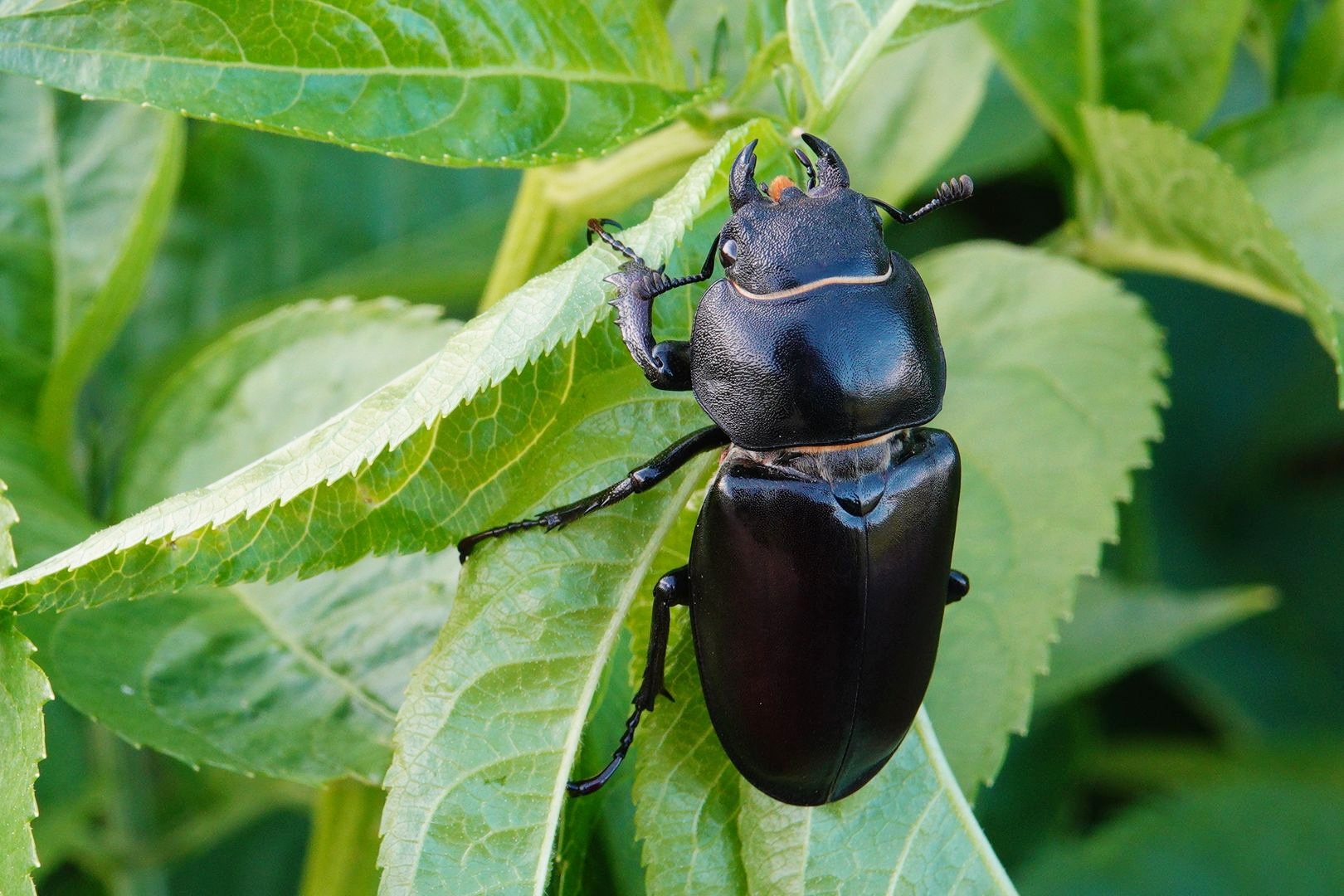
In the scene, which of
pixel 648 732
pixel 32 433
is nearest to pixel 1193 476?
pixel 648 732

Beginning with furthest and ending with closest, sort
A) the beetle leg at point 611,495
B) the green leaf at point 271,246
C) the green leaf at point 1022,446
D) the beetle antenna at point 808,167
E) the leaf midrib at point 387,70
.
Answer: the green leaf at point 271,246 < the green leaf at point 1022,446 < the beetle antenna at point 808,167 < the beetle leg at point 611,495 < the leaf midrib at point 387,70

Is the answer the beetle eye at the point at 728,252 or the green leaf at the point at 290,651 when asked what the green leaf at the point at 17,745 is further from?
the beetle eye at the point at 728,252

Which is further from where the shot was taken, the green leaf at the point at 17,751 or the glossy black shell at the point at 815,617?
the glossy black shell at the point at 815,617

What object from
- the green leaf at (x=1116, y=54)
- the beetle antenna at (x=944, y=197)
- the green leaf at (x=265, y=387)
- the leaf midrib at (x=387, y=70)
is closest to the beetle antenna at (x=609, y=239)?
the leaf midrib at (x=387, y=70)

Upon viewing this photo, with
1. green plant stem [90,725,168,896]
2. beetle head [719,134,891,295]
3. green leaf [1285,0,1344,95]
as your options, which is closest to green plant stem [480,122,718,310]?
beetle head [719,134,891,295]

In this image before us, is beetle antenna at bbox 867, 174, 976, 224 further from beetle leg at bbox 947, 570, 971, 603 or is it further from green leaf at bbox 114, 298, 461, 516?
green leaf at bbox 114, 298, 461, 516

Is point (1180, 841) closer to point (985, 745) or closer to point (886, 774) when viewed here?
point (985, 745)

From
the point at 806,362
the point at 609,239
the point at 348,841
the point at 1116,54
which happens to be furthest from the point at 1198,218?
the point at 348,841
